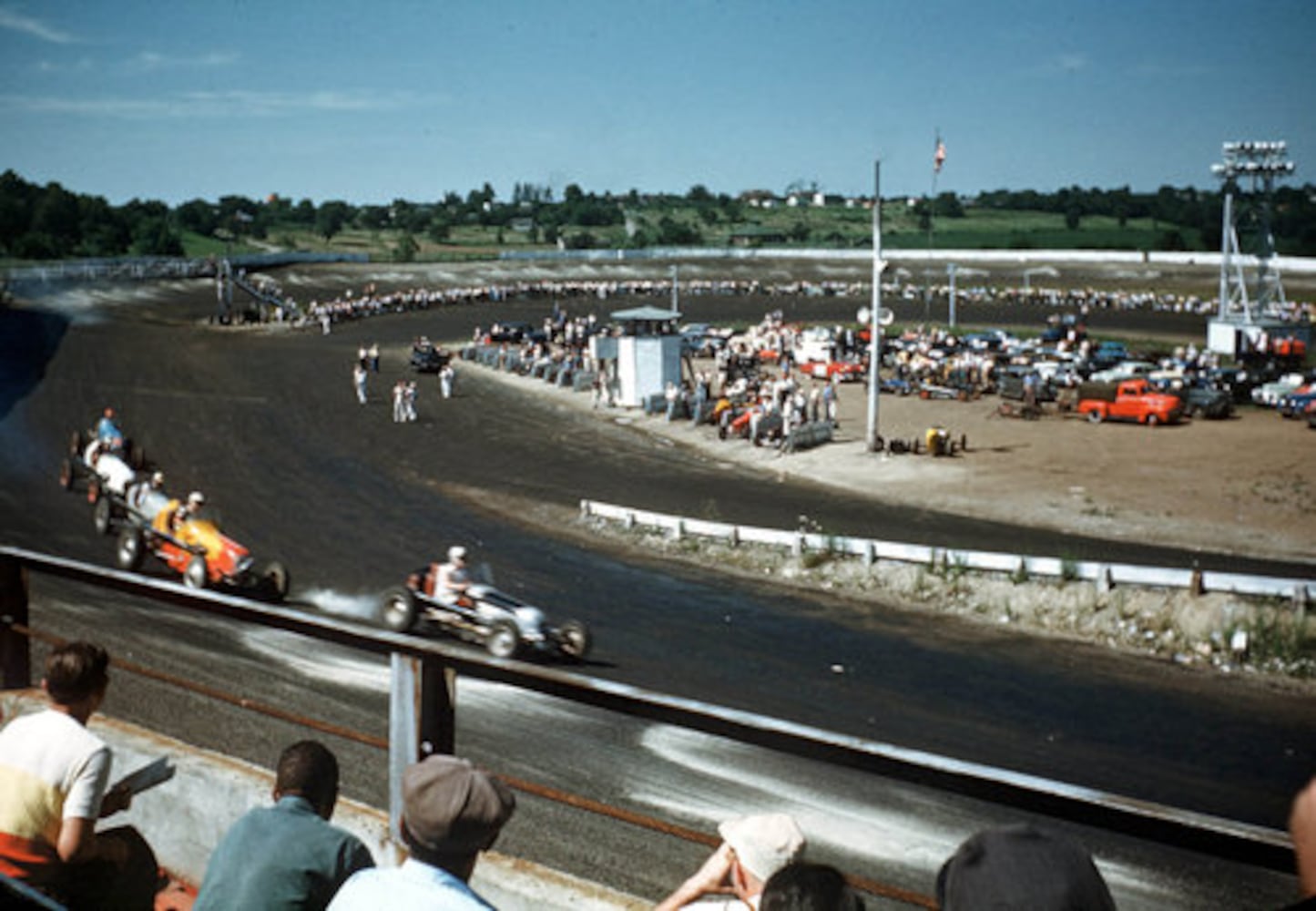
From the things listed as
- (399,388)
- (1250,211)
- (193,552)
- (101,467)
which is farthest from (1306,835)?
(1250,211)

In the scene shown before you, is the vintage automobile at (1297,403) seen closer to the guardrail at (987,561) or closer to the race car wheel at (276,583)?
the guardrail at (987,561)

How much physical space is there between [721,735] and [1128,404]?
36883 mm

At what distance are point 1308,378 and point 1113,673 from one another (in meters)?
30.1

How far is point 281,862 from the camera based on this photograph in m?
3.23

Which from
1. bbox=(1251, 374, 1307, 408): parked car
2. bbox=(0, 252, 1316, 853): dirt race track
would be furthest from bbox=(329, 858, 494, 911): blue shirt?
bbox=(1251, 374, 1307, 408): parked car

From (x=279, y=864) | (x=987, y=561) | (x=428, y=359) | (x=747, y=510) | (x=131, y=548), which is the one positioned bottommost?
(x=747, y=510)

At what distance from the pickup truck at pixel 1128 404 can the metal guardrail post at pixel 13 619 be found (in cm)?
3575

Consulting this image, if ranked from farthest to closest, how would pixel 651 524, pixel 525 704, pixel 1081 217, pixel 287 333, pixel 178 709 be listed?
pixel 1081 217 < pixel 287 333 < pixel 651 524 < pixel 525 704 < pixel 178 709

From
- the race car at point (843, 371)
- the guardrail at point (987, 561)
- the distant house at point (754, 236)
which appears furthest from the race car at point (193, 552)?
the distant house at point (754, 236)

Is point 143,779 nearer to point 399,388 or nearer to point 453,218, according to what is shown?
point 399,388

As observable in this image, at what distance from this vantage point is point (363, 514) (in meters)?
25.9

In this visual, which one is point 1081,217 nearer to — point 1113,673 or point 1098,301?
point 1098,301

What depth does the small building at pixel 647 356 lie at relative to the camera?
1636 inches

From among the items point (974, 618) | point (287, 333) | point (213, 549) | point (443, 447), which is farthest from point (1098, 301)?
point (213, 549)
